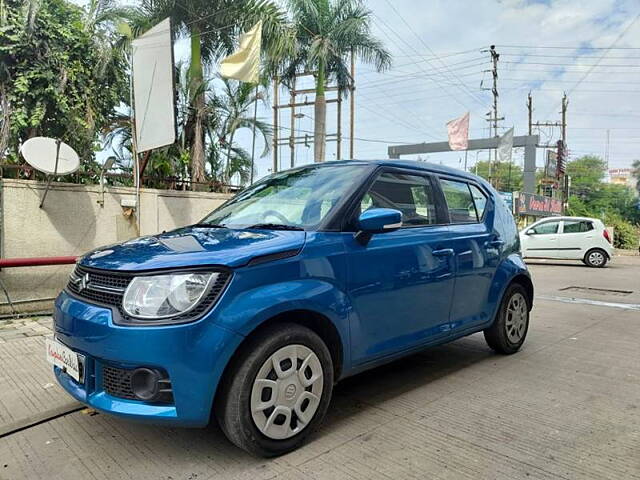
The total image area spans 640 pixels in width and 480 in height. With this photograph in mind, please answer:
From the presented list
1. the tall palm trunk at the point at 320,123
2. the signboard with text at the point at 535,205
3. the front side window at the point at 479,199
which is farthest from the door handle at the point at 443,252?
the signboard with text at the point at 535,205

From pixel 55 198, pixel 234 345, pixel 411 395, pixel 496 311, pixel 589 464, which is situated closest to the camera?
pixel 234 345

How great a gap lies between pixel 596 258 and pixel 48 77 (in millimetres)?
15150

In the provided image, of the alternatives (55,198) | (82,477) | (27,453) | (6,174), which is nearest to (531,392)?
(82,477)

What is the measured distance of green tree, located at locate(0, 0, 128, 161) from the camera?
9.18 metres

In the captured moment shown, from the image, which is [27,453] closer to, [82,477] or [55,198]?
[82,477]

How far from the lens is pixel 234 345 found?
2311 millimetres

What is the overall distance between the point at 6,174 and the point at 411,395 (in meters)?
6.36

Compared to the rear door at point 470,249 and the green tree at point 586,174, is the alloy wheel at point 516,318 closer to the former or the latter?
the rear door at point 470,249

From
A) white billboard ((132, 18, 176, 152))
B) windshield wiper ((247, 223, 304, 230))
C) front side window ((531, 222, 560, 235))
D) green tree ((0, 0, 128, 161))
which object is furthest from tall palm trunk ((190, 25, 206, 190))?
front side window ((531, 222, 560, 235))

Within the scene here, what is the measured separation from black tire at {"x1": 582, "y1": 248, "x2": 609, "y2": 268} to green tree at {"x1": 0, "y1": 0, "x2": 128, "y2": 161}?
1407cm

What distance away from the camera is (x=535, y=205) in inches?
1019

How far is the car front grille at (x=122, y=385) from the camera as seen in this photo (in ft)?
7.47

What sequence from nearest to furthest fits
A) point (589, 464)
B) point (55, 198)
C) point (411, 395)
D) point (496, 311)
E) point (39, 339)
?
point (589, 464), point (411, 395), point (496, 311), point (39, 339), point (55, 198)

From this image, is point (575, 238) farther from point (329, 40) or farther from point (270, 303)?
point (270, 303)
